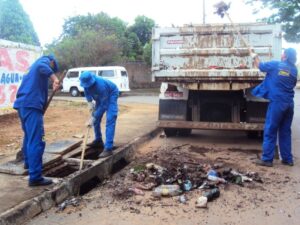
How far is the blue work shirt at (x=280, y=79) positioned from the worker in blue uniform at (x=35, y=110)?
3.50 metres

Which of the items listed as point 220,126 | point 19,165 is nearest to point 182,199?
point 19,165

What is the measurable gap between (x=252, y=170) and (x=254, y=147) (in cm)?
211

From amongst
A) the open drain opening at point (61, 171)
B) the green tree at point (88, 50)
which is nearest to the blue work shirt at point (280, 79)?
the open drain opening at point (61, 171)

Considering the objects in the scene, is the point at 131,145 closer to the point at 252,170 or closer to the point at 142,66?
the point at 252,170

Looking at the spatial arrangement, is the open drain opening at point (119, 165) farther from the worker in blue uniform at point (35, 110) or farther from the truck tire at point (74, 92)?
the truck tire at point (74, 92)

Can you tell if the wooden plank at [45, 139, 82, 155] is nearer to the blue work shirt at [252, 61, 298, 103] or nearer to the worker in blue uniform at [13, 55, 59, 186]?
the worker in blue uniform at [13, 55, 59, 186]

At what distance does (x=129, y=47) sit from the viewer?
119 ft

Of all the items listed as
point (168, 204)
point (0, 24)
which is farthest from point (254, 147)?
point (0, 24)

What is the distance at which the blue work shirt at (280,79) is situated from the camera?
273 inches

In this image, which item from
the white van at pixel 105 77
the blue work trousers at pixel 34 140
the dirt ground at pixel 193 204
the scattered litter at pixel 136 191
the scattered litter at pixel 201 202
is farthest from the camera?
the white van at pixel 105 77

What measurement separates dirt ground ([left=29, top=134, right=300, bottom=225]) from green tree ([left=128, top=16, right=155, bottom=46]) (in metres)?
31.7

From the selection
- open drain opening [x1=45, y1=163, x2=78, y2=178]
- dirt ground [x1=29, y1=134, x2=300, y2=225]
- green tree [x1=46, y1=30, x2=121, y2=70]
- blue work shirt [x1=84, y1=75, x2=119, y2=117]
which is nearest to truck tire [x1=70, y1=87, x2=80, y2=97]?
green tree [x1=46, y1=30, x2=121, y2=70]

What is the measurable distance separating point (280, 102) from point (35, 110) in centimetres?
382

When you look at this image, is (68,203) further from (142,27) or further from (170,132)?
(142,27)
